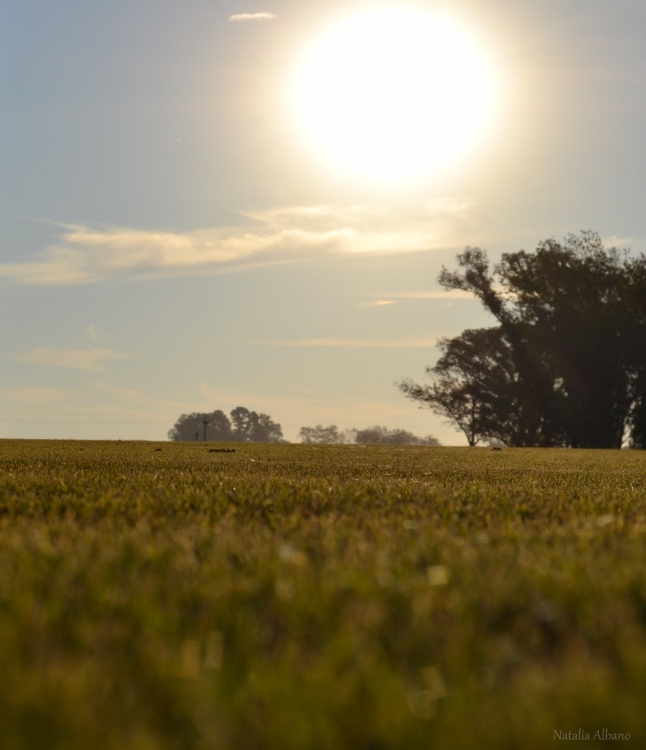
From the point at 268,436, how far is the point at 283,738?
19209 cm

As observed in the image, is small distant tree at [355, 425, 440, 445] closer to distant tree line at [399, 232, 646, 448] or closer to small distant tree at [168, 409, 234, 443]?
small distant tree at [168, 409, 234, 443]

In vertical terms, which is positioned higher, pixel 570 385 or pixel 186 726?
pixel 570 385

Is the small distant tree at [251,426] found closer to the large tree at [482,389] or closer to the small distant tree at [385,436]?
the small distant tree at [385,436]

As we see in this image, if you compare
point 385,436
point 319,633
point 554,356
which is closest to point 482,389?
point 554,356

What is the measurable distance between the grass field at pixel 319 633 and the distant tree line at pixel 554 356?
47.3m

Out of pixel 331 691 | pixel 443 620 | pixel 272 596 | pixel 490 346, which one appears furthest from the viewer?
pixel 490 346

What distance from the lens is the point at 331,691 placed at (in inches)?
71.2

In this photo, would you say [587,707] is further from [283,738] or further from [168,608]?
[168,608]

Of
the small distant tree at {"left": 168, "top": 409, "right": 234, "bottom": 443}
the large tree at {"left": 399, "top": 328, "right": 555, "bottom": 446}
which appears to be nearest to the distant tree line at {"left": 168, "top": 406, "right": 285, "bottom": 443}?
the small distant tree at {"left": 168, "top": 409, "right": 234, "bottom": 443}

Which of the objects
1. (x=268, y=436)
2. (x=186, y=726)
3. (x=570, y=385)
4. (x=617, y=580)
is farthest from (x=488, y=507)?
(x=268, y=436)

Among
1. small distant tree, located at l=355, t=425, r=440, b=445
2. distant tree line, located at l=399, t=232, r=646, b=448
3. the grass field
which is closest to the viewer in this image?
the grass field

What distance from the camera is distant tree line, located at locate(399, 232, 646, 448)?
49.6 metres

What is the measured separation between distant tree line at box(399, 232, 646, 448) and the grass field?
47.3 meters

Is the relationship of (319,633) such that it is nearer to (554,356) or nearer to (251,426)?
(554,356)
